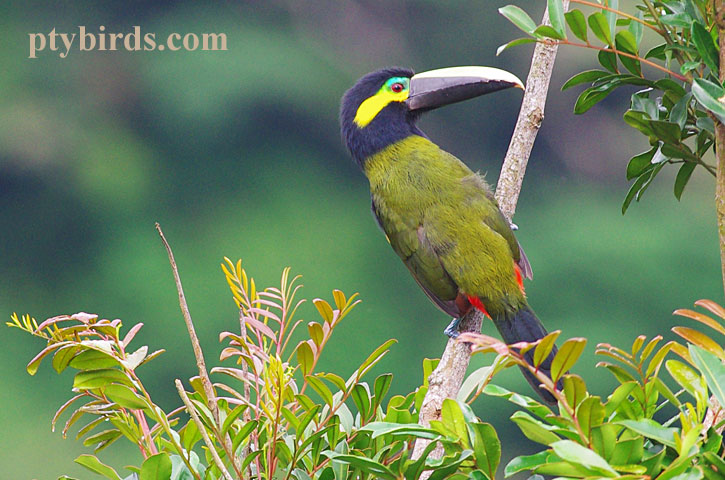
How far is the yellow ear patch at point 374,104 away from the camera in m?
1.96

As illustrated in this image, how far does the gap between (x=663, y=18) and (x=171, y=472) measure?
0.72 m

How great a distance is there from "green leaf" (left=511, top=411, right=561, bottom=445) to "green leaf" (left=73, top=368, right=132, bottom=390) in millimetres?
402

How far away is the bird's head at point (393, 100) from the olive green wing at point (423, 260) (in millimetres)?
249

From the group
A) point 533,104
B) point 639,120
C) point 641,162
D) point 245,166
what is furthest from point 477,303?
point 245,166

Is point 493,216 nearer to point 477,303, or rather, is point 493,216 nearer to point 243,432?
point 477,303

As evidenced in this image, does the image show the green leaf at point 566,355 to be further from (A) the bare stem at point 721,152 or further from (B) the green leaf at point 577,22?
(B) the green leaf at point 577,22

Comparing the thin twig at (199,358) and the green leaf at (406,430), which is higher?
the thin twig at (199,358)

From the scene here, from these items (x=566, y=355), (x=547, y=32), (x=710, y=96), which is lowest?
(x=566, y=355)

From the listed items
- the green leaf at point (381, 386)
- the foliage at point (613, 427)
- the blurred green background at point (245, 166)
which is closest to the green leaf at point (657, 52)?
the foliage at point (613, 427)

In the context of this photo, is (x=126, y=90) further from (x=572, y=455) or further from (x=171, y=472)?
(x=572, y=455)

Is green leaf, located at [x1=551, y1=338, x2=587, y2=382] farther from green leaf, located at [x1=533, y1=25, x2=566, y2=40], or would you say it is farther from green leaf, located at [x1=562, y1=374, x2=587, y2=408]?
green leaf, located at [x1=533, y1=25, x2=566, y2=40]

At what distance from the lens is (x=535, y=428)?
712 millimetres

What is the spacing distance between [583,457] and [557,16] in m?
0.56

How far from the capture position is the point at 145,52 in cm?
491
